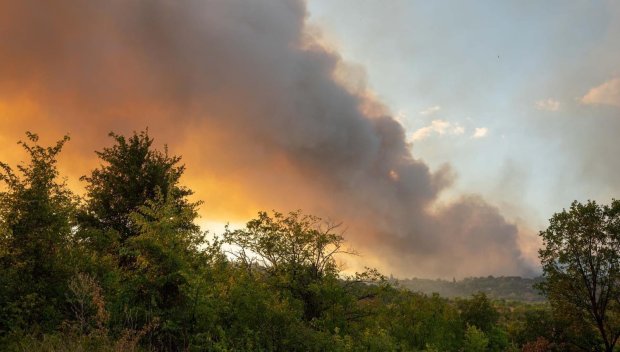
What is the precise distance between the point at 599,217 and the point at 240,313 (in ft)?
106

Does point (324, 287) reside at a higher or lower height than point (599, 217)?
lower

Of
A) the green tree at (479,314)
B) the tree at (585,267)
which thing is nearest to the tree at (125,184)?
the tree at (585,267)

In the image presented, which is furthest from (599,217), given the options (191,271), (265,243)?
(191,271)

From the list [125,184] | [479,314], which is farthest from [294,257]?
[479,314]

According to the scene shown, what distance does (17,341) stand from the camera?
12.2m


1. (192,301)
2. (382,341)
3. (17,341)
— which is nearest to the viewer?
(17,341)

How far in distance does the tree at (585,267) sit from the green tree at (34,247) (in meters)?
35.4

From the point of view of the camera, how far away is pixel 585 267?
33.5 m

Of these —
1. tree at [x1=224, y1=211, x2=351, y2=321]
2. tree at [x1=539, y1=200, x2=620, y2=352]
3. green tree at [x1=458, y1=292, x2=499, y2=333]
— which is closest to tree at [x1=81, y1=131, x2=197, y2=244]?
tree at [x1=224, y1=211, x2=351, y2=321]

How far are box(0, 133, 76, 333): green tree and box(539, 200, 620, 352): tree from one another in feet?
116

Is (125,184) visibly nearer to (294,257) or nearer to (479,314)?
(294,257)

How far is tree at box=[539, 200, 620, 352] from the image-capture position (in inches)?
1291

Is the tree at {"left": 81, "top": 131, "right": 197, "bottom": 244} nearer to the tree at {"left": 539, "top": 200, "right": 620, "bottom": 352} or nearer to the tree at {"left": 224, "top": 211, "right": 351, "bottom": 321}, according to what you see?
the tree at {"left": 224, "top": 211, "right": 351, "bottom": 321}

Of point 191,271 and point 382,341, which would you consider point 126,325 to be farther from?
point 382,341
